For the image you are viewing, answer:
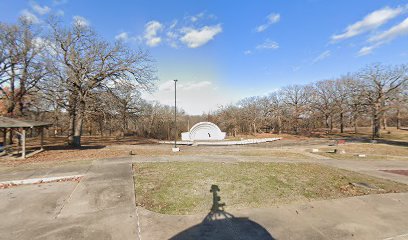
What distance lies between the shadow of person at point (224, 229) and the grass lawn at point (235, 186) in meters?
0.64

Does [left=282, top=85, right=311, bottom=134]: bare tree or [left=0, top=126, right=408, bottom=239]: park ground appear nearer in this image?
[left=0, top=126, right=408, bottom=239]: park ground

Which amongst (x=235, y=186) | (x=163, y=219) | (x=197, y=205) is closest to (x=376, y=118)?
(x=235, y=186)

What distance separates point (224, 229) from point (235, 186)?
312 centimetres

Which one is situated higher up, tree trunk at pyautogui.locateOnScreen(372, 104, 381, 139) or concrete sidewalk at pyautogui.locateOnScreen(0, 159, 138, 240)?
tree trunk at pyautogui.locateOnScreen(372, 104, 381, 139)

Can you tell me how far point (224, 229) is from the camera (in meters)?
5.57

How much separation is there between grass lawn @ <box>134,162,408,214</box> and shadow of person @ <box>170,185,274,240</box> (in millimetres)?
637

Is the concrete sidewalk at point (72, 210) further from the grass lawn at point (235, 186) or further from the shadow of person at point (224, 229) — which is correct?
the shadow of person at point (224, 229)

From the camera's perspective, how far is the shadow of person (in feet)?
17.1

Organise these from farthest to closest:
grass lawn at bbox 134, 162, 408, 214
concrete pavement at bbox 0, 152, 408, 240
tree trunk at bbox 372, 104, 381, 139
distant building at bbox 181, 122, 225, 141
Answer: distant building at bbox 181, 122, 225, 141
tree trunk at bbox 372, 104, 381, 139
grass lawn at bbox 134, 162, 408, 214
concrete pavement at bbox 0, 152, 408, 240

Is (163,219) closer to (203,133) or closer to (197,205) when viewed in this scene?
(197,205)

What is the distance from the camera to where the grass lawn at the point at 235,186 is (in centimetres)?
715

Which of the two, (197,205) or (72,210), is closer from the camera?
(72,210)

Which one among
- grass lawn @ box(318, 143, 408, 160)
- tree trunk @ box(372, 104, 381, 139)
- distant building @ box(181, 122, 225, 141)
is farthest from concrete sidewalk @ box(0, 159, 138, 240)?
tree trunk @ box(372, 104, 381, 139)

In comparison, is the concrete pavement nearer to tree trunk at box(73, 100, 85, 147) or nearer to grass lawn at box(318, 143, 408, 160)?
grass lawn at box(318, 143, 408, 160)
